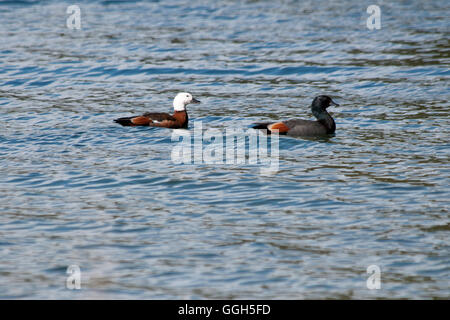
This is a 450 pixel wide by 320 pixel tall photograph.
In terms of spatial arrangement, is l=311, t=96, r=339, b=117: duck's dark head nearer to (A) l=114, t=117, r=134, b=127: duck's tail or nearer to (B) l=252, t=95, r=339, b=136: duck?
(B) l=252, t=95, r=339, b=136: duck

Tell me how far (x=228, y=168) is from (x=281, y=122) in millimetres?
2390

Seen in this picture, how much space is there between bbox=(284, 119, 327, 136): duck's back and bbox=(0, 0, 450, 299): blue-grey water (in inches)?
16.2

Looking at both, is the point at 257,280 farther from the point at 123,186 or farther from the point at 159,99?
the point at 159,99

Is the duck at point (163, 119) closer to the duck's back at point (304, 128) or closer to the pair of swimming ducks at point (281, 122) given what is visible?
the pair of swimming ducks at point (281, 122)

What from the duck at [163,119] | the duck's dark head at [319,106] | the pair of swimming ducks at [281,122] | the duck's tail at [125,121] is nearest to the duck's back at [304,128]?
the pair of swimming ducks at [281,122]

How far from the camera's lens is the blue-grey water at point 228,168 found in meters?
7.87

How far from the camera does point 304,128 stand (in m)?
13.8

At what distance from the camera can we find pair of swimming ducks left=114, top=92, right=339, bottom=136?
1370 cm

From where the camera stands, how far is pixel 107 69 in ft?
65.2

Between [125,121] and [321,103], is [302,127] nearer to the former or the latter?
[321,103]

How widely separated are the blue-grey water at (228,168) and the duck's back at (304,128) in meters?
0.41

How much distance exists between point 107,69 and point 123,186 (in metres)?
9.59

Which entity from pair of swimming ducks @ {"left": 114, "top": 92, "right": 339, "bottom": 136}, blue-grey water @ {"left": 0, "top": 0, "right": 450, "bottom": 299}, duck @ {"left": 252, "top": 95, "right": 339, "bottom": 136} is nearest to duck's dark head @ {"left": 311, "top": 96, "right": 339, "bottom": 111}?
pair of swimming ducks @ {"left": 114, "top": 92, "right": 339, "bottom": 136}

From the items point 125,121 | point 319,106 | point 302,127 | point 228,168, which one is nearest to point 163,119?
point 125,121
